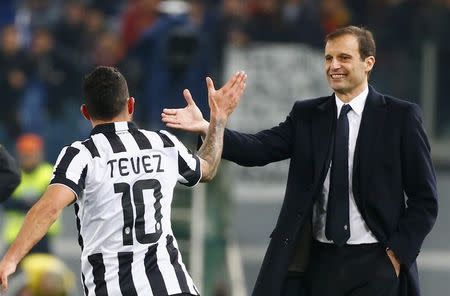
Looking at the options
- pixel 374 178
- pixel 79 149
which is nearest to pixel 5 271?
pixel 79 149

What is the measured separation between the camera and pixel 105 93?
5.14 m

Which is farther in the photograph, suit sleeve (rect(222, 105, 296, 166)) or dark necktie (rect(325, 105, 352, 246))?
suit sleeve (rect(222, 105, 296, 166))

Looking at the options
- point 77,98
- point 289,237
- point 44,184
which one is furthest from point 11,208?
point 289,237

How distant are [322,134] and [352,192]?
1.03ft

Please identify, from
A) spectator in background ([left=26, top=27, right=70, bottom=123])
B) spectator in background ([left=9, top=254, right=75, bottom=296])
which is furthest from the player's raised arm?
spectator in background ([left=26, top=27, right=70, bottom=123])

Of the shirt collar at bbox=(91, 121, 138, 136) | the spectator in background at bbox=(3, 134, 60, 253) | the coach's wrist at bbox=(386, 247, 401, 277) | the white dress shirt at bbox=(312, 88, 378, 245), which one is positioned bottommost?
the spectator in background at bbox=(3, 134, 60, 253)

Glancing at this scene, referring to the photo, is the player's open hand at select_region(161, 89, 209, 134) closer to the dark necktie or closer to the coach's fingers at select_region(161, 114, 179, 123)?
the coach's fingers at select_region(161, 114, 179, 123)

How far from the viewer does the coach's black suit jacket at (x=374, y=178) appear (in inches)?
216

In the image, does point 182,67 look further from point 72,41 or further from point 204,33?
point 72,41

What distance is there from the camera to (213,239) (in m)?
13.2

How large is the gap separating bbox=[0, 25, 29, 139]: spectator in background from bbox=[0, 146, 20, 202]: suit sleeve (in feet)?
23.4

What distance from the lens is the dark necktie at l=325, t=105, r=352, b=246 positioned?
5.47 meters

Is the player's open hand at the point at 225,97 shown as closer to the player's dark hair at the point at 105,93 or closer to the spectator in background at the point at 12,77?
the player's dark hair at the point at 105,93

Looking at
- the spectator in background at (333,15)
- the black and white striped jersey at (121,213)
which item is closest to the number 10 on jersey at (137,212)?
the black and white striped jersey at (121,213)
